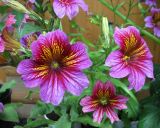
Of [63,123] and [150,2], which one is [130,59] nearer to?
[63,123]

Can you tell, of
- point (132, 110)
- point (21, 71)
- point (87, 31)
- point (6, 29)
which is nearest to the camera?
point (21, 71)

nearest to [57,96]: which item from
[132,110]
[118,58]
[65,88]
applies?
[65,88]

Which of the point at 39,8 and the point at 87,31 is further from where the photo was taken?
the point at 87,31

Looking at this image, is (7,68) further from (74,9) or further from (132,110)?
(74,9)

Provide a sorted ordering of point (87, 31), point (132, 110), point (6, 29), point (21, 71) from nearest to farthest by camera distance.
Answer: point (21, 71)
point (6, 29)
point (132, 110)
point (87, 31)

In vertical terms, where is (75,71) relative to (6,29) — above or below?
below

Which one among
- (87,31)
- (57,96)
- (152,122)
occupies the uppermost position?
(87,31)

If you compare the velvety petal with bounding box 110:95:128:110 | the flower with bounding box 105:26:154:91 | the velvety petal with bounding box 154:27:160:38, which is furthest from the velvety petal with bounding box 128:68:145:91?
the velvety petal with bounding box 154:27:160:38
